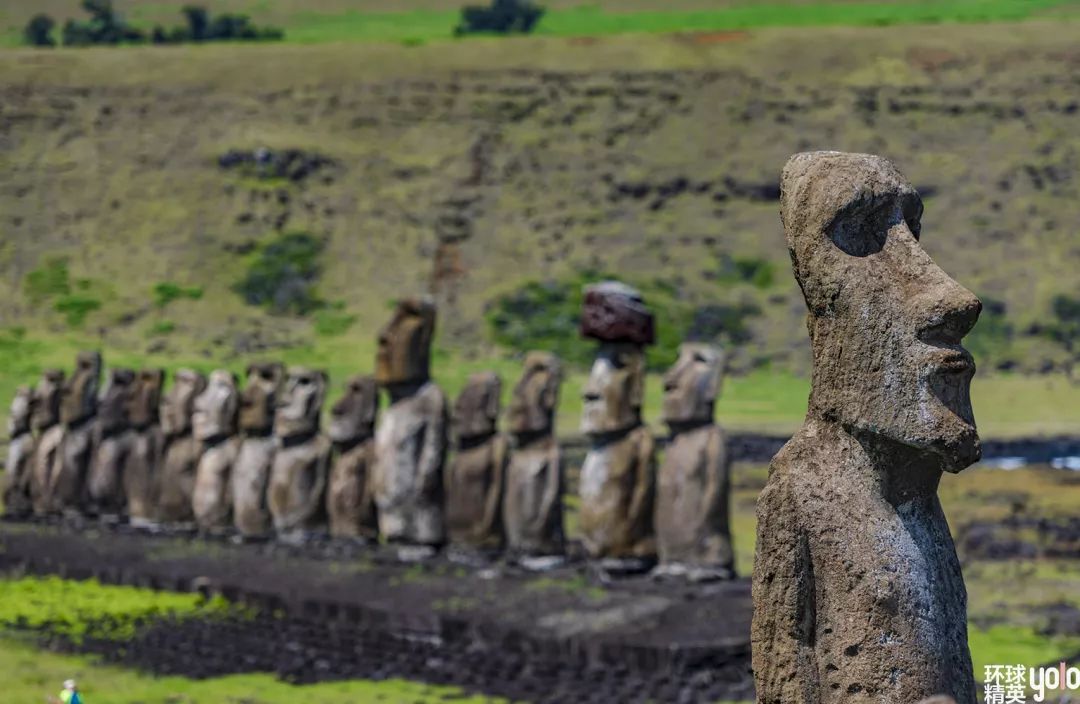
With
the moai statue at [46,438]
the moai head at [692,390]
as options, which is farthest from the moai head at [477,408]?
the moai statue at [46,438]

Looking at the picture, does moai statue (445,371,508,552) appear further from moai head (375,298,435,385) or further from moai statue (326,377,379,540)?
moai statue (326,377,379,540)

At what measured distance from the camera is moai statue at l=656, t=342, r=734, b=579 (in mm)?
12469

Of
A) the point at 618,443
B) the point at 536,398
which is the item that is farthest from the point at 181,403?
the point at 618,443

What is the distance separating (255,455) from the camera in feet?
51.3

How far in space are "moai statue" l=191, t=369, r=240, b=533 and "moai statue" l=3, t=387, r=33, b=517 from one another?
2920 mm

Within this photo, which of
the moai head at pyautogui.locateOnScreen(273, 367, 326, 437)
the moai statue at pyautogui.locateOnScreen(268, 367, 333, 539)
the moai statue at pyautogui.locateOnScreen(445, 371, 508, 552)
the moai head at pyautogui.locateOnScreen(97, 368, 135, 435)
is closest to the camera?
the moai statue at pyautogui.locateOnScreen(445, 371, 508, 552)

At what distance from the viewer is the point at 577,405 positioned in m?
34.6

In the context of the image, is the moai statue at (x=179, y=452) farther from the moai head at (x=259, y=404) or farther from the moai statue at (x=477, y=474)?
the moai statue at (x=477, y=474)

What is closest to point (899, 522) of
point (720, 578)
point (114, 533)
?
point (720, 578)

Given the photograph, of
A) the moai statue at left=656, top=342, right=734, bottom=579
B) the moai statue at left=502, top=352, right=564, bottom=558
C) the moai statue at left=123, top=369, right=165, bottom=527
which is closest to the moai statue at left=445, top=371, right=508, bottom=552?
the moai statue at left=502, top=352, right=564, bottom=558

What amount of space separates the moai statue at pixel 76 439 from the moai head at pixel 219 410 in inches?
83.5

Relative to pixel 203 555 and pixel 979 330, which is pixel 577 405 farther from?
pixel 203 555

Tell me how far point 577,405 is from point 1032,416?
977 cm

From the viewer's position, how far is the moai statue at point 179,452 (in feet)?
53.8
